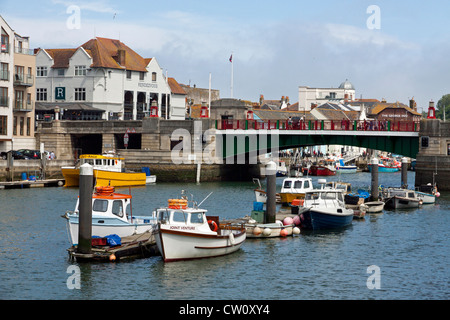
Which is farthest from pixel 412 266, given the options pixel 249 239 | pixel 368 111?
pixel 368 111

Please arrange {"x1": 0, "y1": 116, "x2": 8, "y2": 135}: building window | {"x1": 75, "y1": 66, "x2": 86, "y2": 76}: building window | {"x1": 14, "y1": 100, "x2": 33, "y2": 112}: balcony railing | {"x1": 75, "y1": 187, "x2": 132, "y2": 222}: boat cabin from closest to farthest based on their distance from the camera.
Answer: {"x1": 75, "y1": 187, "x2": 132, "y2": 222}: boat cabin → {"x1": 0, "y1": 116, "x2": 8, "y2": 135}: building window → {"x1": 14, "y1": 100, "x2": 33, "y2": 112}: balcony railing → {"x1": 75, "y1": 66, "x2": 86, "y2": 76}: building window

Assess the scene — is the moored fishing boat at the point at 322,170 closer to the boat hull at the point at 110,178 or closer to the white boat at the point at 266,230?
the boat hull at the point at 110,178

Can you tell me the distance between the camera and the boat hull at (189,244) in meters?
35.9

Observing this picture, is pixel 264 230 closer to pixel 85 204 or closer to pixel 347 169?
pixel 85 204

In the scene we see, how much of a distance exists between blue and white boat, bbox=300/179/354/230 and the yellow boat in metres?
28.6

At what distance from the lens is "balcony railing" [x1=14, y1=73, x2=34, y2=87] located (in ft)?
285

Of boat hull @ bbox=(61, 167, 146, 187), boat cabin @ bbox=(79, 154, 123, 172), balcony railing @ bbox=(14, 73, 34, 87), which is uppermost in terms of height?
balcony railing @ bbox=(14, 73, 34, 87)

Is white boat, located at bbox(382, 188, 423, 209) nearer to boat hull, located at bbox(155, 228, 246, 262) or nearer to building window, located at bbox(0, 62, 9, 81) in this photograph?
boat hull, located at bbox(155, 228, 246, 262)

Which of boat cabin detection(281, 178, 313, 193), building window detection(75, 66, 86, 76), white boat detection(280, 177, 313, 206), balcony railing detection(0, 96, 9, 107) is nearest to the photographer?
white boat detection(280, 177, 313, 206)

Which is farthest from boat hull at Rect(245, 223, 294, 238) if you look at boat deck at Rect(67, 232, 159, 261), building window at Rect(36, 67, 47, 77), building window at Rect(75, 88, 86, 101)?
building window at Rect(36, 67, 47, 77)

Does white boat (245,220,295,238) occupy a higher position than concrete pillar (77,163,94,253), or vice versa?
concrete pillar (77,163,94,253)

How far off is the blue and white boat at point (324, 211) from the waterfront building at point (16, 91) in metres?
47.5

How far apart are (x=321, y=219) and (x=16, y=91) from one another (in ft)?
169

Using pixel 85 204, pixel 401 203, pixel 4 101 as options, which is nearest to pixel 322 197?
pixel 401 203
